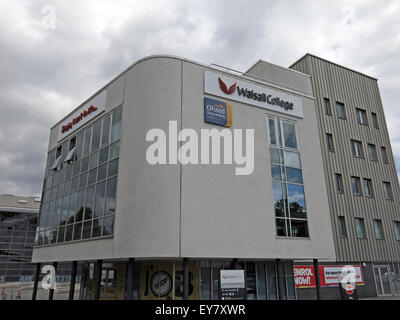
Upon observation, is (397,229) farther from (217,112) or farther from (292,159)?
(217,112)

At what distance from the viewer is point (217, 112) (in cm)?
1650

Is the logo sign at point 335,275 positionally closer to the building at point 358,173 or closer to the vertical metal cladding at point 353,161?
the building at point 358,173

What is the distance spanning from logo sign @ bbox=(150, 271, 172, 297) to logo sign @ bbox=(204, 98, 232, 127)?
26.5 feet

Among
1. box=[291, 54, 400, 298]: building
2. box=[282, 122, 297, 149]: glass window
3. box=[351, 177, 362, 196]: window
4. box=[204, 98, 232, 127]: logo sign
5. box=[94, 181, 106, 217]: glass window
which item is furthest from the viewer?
box=[351, 177, 362, 196]: window

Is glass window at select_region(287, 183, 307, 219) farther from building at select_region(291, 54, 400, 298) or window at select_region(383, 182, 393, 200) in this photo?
window at select_region(383, 182, 393, 200)

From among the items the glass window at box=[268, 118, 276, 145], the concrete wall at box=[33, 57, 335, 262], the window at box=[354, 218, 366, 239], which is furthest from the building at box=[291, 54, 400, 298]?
the glass window at box=[268, 118, 276, 145]

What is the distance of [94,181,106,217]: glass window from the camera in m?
16.7

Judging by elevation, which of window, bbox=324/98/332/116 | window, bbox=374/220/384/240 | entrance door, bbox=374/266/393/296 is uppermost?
window, bbox=324/98/332/116

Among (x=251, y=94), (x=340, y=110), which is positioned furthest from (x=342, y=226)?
(x=251, y=94)

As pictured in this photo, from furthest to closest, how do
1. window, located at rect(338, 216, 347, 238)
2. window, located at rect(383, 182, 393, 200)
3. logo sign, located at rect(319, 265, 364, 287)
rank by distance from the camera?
window, located at rect(383, 182, 393, 200), window, located at rect(338, 216, 347, 238), logo sign, located at rect(319, 265, 364, 287)

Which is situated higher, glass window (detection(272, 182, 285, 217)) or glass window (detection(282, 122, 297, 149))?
glass window (detection(282, 122, 297, 149))

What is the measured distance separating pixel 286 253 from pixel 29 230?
48446 millimetres
